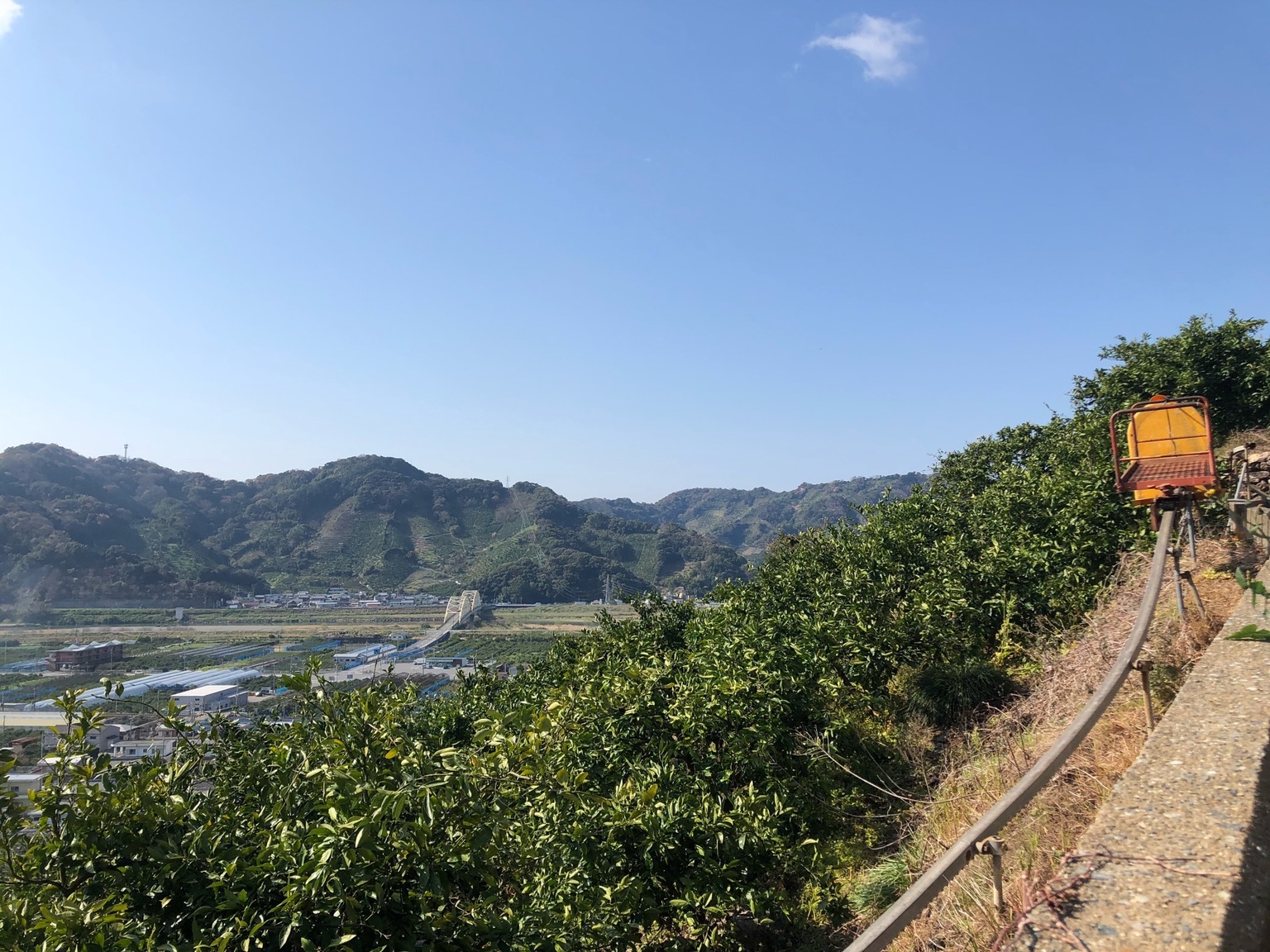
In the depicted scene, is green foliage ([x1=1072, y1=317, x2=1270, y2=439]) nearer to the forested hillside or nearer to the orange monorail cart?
the forested hillside

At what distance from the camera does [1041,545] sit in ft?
31.0

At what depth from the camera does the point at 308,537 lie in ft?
436

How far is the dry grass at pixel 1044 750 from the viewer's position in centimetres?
243

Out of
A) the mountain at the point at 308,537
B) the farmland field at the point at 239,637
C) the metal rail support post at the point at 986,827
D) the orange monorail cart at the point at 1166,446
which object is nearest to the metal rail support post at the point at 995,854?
the metal rail support post at the point at 986,827

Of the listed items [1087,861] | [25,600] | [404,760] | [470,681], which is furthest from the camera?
[25,600]

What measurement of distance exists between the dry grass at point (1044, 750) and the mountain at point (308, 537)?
313ft

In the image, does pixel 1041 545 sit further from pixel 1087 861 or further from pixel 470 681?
pixel 470 681

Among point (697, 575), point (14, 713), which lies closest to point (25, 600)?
point (14, 713)

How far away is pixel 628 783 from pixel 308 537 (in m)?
144

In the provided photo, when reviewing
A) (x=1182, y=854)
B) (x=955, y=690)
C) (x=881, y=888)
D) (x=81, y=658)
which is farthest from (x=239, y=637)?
(x=1182, y=854)

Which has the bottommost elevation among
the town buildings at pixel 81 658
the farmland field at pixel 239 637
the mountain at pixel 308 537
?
the farmland field at pixel 239 637

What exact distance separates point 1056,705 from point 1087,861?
306 centimetres

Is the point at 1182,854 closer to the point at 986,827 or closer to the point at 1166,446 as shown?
the point at 986,827

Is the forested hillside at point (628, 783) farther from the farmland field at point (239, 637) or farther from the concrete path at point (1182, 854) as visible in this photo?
the farmland field at point (239, 637)
